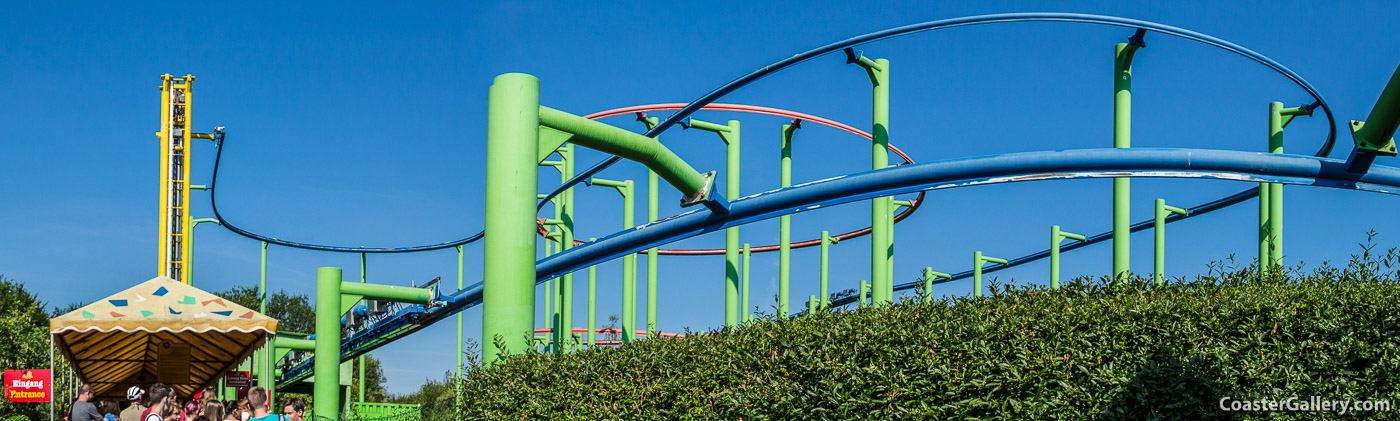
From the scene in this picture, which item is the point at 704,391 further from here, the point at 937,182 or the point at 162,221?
the point at 162,221

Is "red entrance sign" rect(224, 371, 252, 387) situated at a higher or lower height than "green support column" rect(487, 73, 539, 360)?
lower

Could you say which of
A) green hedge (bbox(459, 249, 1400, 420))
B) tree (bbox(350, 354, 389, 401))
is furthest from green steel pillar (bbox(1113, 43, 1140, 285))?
tree (bbox(350, 354, 389, 401))

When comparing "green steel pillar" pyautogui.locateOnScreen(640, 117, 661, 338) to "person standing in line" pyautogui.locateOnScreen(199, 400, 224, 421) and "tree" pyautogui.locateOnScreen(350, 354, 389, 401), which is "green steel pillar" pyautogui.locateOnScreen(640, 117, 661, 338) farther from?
"tree" pyautogui.locateOnScreen(350, 354, 389, 401)

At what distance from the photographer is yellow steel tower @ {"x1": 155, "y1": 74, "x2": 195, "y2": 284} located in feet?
72.5

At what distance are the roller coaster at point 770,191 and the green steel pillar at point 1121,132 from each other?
0.05 ft

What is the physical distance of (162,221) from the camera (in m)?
22.1

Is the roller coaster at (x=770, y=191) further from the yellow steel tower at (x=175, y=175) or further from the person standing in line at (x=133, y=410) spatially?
the person standing in line at (x=133, y=410)

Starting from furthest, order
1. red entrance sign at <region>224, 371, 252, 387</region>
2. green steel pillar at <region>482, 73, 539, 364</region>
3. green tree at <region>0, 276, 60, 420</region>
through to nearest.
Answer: green tree at <region>0, 276, 60, 420</region> < red entrance sign at <region>224, 371, 252, 387</region> < green steel pillar at <region>482, 73, 539, 364</region>

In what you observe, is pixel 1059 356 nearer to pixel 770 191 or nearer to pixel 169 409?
pixel 169 409

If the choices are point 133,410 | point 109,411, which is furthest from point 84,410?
point 133,410

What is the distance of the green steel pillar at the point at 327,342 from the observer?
49.1ft

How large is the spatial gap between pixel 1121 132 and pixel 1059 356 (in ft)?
23.7

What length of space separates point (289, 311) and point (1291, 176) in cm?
8105
